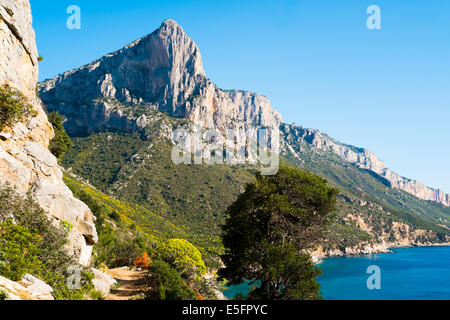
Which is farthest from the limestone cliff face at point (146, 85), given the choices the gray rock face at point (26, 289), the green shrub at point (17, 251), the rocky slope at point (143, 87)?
the gray rock face at point (26, 289)

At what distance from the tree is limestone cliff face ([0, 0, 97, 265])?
9722 mm

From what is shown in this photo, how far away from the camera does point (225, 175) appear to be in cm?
11212

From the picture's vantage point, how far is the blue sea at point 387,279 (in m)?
68.9

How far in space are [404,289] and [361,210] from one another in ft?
309

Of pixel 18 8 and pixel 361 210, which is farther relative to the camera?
pixel 361 210

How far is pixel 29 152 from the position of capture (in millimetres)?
15836

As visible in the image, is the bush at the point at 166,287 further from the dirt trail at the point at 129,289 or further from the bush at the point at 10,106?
the bush at the point at 10,106

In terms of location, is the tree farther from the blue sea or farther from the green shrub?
the blue sea

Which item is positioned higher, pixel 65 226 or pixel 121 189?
pixel 121 189

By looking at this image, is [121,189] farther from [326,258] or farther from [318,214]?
[326,258]

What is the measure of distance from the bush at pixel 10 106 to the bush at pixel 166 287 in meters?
12.7

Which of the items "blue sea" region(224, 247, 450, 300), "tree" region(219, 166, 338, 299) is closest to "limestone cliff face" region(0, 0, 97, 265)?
"tree" region(219, 166, 338, 299)
